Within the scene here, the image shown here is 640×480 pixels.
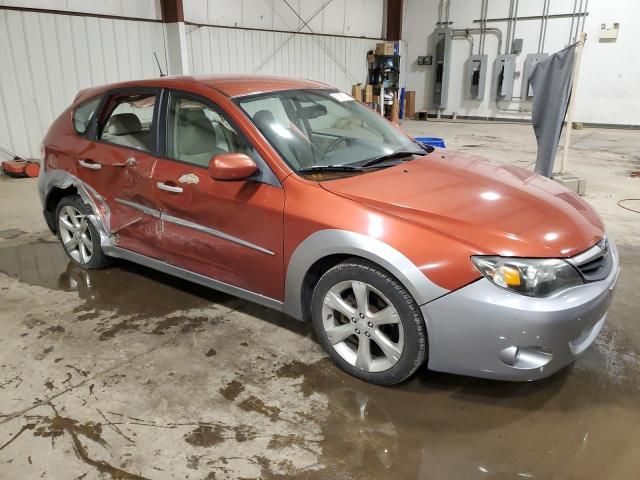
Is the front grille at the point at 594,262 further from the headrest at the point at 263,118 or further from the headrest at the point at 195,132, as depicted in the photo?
the headrest at the point at 195,132

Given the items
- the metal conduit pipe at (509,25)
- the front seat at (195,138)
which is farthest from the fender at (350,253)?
the metal conduit pipe at (509,25)

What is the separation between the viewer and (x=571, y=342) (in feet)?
7.20

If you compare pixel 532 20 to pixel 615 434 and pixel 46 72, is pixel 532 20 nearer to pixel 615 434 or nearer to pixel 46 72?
pixel 46 72

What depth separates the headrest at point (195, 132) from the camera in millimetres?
3033

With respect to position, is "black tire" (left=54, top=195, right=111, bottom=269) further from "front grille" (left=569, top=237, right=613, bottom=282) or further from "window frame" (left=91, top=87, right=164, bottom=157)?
"front grille" (left=569, top=237, right=613, bottom=282)

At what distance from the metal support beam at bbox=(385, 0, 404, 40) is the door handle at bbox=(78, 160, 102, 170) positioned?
14.0 m

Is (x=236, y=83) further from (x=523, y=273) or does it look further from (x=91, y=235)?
(x=523, y=273)

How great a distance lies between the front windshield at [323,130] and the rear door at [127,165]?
0.75 metres

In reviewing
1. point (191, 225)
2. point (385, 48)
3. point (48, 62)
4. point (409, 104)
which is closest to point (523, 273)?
point (191, 225)

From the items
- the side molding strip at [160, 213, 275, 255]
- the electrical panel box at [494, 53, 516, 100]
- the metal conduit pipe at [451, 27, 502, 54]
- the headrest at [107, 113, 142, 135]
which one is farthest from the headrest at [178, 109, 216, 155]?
the metal conduit pipe at [451, 27, 502, 54]

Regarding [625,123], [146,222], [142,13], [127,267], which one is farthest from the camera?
[625,123]

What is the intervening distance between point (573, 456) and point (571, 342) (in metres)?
0.46

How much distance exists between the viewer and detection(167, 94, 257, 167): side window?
2955 millimetres

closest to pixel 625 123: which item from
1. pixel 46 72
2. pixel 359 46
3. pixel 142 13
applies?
pixel 359 46
